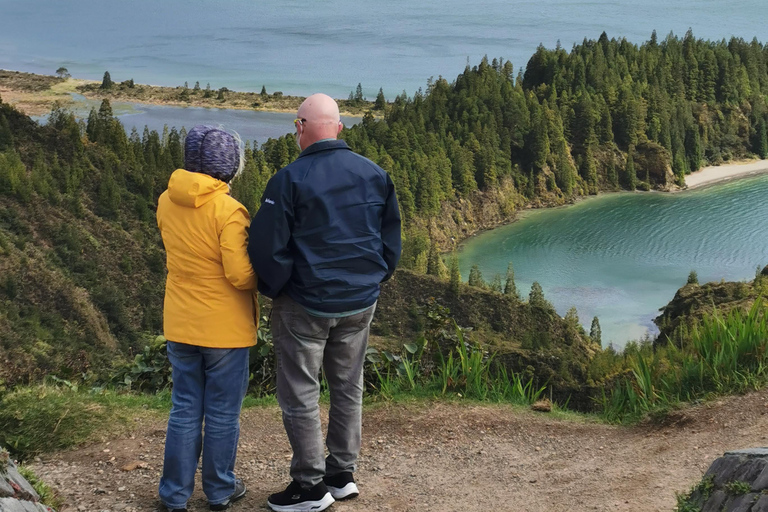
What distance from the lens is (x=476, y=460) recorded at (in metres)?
6.46

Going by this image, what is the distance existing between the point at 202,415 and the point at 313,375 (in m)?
0.72

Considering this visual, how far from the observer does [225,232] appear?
15.7 feet

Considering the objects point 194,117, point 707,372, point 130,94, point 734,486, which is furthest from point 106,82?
point 734,486

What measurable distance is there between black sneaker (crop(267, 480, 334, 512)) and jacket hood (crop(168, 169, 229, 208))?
173 cm

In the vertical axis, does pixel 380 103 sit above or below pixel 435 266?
above

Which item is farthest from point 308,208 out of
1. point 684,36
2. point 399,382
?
point 684,36

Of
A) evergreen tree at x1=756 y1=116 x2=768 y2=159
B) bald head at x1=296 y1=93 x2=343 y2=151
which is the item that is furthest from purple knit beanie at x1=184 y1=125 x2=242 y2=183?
evergreen tree at x1=756 y1=116 x2=768 y2=159

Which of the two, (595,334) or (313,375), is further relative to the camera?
(595,334)

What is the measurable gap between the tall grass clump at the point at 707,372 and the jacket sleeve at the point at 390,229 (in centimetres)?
318

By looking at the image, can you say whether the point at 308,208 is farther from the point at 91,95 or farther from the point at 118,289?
the point at 91,95

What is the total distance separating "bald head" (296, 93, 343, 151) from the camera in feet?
16.0

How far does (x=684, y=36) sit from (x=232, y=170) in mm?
88628

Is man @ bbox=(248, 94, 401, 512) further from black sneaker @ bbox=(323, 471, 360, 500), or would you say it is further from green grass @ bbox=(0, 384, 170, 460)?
green grass @ bbox=(0, 384, 170, 460)

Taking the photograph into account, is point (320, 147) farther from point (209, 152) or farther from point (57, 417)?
point (57, 417)
